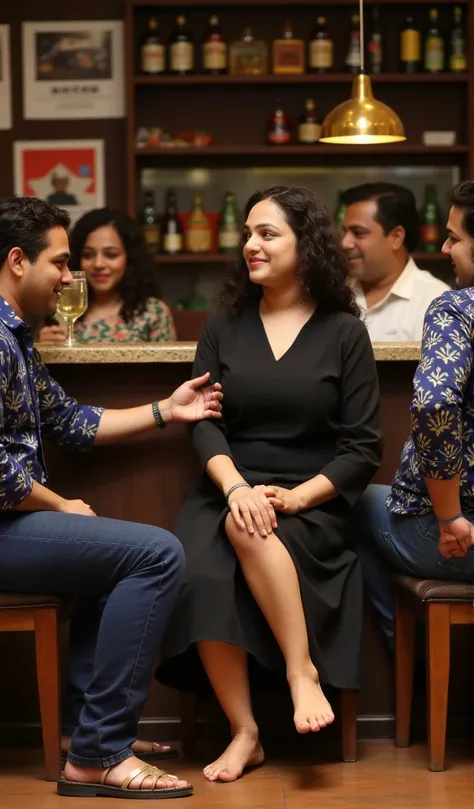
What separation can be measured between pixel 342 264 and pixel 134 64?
275 cm

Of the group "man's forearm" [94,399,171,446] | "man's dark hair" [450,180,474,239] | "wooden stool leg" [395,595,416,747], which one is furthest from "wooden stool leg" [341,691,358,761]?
"man's dark hair" [450,180,474,239]

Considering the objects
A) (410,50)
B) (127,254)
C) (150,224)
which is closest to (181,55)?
(150,224)

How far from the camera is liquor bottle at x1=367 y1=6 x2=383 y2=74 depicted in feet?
16.9

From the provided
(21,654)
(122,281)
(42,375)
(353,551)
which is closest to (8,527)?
(42,375)

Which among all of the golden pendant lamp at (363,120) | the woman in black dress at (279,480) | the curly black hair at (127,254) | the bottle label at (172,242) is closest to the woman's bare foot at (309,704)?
the woman in black dress at (279,480)

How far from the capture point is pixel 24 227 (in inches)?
99.2

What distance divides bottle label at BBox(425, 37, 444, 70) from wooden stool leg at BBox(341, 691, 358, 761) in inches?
131

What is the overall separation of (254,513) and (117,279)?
177cm

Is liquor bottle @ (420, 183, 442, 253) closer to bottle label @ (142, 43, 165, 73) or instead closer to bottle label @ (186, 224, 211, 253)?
bottle label @ (186, 224, 211, 253)

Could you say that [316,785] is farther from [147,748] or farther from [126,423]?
[126,423]

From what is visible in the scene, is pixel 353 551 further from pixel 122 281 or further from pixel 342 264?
pixel 122 281

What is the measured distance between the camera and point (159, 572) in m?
2.38

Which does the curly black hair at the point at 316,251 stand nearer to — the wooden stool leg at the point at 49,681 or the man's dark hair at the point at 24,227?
the man's dark hair at the point at 24,227

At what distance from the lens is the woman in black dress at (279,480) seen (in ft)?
8.16
